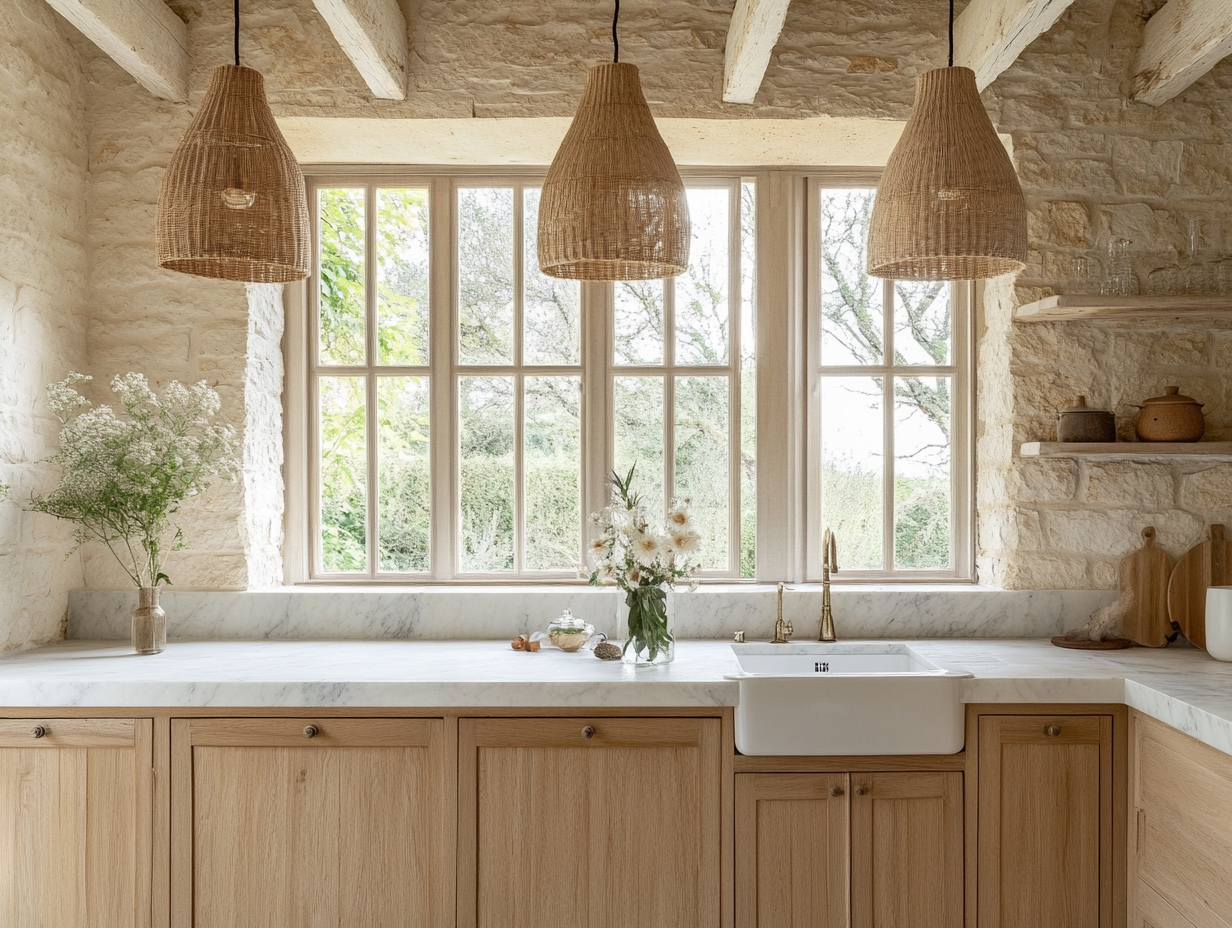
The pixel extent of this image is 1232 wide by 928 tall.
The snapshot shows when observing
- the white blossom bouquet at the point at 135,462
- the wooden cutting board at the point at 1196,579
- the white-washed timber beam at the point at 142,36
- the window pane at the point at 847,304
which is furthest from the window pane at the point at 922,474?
the white-washed timber beam at the point at 142,36

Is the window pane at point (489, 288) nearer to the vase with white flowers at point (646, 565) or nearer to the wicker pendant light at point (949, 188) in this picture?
the vase with white flowers at point (646, 565)

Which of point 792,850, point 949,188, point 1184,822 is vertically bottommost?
point 792,850

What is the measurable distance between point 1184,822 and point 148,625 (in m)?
2.57

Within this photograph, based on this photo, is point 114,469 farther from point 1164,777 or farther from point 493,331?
point 1164,777

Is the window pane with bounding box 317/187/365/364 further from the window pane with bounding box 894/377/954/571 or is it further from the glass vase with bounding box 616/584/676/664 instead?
the window pane with bounding box 894/377/954/571

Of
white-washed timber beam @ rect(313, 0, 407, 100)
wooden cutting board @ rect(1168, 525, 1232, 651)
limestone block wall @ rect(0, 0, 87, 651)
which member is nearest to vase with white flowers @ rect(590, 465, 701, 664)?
white-washed timber beam @ rect(313, 0, 407, 100)

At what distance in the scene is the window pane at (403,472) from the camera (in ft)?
9.34

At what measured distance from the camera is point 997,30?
229 centimetres

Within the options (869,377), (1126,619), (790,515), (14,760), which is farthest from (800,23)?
(14,760)

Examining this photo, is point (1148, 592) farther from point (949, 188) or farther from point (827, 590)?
point (949, 188)

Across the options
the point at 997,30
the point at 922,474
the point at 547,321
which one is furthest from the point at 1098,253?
the point at 547,321

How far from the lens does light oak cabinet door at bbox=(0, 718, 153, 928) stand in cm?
200

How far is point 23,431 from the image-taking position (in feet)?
7.73

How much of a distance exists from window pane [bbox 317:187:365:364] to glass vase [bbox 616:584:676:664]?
1330 mm
